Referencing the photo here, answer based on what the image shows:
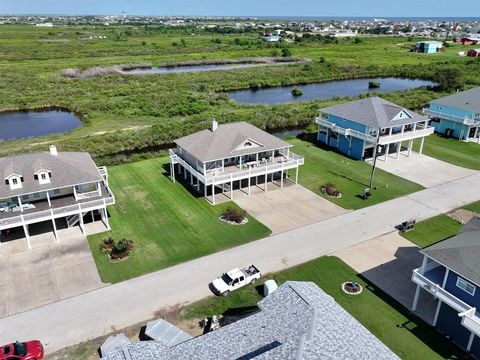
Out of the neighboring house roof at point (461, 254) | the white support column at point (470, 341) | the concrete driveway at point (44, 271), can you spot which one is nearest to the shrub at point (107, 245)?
the concrete driveway at point (44, 271)

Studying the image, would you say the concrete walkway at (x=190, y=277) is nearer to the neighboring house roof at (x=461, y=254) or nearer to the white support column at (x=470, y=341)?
the neighboring house roof at (x=461, y=254)

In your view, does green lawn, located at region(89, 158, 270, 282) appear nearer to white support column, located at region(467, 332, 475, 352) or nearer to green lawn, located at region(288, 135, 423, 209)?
green lawn, located at region(288, 135, 423, 209)

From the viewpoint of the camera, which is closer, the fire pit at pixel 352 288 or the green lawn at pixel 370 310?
the green lawn at pixel 370 310

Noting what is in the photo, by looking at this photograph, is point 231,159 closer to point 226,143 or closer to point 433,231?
point 226,143

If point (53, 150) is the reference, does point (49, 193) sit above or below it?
below

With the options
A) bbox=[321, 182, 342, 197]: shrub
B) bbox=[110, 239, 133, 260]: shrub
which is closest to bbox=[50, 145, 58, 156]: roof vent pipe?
bbox=[110, 239, 133, 260]: shrub

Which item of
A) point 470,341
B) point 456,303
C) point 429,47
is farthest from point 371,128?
point 429,47
